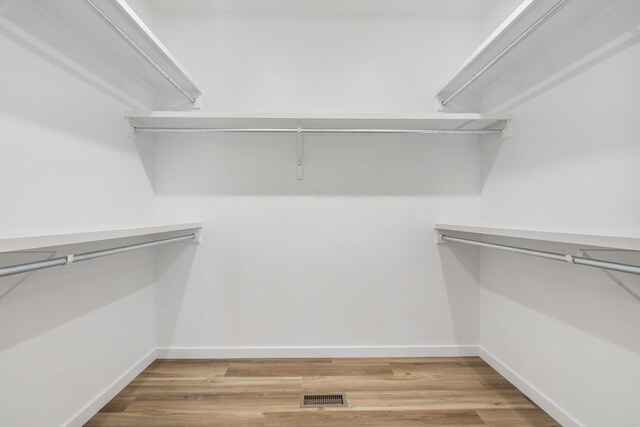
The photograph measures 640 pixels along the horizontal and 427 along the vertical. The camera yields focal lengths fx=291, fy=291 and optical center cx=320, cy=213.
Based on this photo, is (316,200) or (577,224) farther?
(316,200)

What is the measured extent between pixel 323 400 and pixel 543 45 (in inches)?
82.3

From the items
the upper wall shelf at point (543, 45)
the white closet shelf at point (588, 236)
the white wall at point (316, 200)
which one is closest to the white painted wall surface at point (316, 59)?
the white wall at point (316, 200)

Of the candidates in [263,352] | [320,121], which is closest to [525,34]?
[320,121]

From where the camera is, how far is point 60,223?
1222 mm

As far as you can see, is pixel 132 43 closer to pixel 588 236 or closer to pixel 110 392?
pixel 110 392

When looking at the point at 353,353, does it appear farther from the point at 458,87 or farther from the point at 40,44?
the point at 40,44

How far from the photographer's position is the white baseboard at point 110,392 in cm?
132

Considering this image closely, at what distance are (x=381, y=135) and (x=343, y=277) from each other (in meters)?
1.00

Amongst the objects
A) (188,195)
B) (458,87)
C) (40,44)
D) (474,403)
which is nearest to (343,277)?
(474,403)

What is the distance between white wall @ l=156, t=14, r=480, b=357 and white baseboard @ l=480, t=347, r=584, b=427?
19cm

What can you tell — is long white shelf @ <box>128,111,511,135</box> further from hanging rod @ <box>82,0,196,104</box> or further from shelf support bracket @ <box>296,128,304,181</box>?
hanging rod @ <box>82,0,196,104</box>

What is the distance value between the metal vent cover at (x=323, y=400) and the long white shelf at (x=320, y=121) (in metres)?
1.50

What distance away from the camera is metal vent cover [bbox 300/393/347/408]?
1.46m

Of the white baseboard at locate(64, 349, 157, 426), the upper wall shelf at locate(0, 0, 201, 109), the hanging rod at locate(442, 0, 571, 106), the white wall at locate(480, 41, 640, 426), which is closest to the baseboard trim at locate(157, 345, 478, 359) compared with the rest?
the white baseboard at locate(64, 349, 157, 426)
